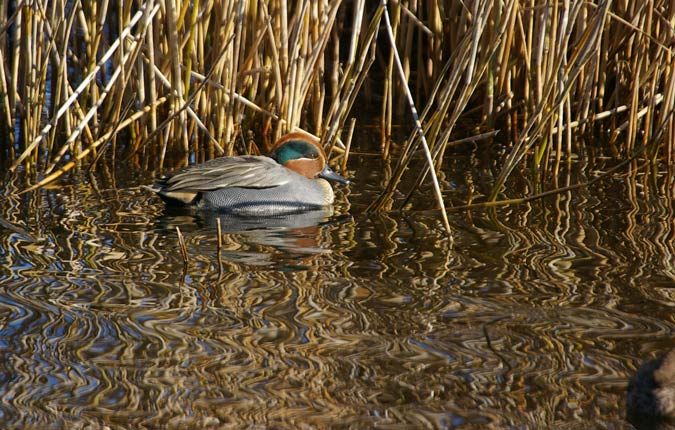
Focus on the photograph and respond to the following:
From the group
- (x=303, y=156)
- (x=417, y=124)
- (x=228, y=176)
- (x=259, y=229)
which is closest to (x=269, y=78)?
(x=303, y=156)

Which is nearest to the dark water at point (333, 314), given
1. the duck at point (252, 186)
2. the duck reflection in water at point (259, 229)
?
the duck reflection in water at point (259, 229)

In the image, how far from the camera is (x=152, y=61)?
652 cm

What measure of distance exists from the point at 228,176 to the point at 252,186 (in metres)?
0.16

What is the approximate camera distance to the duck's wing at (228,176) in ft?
20.6

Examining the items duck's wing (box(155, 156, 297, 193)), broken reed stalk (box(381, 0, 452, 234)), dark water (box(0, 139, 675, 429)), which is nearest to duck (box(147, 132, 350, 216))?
duck's wing (box(155, 156, 297, 193))

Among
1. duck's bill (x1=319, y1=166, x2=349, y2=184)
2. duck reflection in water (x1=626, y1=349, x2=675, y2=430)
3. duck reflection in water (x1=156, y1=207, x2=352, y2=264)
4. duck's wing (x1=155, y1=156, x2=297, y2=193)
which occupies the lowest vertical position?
duck reflection in water (x1=156, y1=207, x2=352, y2=264)

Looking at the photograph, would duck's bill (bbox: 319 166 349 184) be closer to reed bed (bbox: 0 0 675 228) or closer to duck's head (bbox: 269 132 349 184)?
duck's head (bbox: 269 132 349 184)

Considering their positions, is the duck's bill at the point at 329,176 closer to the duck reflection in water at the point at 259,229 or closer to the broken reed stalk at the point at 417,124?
the duck reflection in water at the point at 259,229

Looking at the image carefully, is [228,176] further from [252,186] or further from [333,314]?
[333,314]

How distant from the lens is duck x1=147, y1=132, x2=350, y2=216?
6.31 metres

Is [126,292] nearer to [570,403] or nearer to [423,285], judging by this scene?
[423,285]

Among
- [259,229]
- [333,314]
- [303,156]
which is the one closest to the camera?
[333,314]

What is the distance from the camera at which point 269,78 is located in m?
7.25

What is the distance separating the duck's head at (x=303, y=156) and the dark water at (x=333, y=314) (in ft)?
1.47
